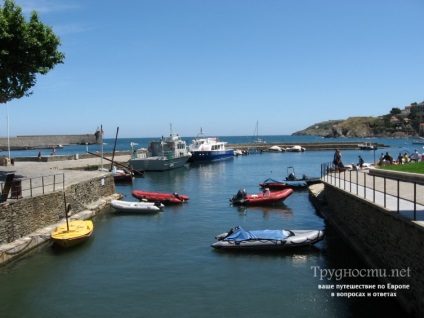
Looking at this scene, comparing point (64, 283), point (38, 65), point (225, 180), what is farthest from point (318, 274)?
point (225, 180)

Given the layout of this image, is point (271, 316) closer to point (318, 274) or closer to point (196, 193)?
point (318, 274)

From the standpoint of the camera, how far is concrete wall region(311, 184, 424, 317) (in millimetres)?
11555

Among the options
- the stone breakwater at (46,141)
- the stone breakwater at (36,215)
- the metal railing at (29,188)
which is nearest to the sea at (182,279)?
the stone breakwater at (36,215)

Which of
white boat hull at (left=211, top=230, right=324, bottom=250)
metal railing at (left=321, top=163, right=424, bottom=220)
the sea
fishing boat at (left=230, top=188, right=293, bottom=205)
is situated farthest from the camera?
fishing boat at (left=230, top=188, right=293, bottom=205)

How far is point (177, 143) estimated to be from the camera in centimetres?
7162

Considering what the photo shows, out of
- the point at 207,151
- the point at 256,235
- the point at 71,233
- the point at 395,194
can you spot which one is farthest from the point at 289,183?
the point at 207,151

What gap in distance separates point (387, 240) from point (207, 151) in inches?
2787

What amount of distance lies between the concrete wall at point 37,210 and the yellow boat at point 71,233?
122 centimetres

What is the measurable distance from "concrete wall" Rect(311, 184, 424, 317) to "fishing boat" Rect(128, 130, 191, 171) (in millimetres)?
43063

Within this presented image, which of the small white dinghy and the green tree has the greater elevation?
the green tree

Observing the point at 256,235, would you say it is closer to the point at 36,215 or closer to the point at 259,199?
the point at 36,215

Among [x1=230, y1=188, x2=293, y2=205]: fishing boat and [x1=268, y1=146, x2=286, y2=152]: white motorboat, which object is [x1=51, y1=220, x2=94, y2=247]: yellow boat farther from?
[x1=268, y1=146, x2=286, y2=152]: white motorboat

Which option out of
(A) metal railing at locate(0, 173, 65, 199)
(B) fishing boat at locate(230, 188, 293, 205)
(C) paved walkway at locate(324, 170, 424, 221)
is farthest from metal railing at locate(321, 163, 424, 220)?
(A) metal railing at locate(0, 173, 65, 199)

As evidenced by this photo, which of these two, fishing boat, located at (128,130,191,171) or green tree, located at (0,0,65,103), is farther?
fishing boat, located at (128,130,191,171)
